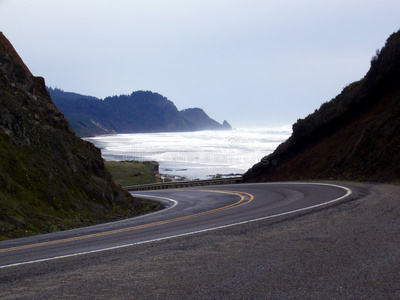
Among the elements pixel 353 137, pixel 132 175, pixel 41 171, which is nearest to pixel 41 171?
pixel 41 171

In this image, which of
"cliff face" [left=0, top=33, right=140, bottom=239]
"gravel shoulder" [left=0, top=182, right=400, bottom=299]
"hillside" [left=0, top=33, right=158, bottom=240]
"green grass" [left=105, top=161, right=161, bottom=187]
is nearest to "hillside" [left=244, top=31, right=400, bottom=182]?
"gravel shoulder" [left=0, top=182, right=400, bottom=299]

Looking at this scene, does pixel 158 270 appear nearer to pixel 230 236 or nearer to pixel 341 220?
pixel 230 236

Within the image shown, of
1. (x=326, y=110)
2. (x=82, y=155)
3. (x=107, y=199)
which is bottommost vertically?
(x=107, y=199)

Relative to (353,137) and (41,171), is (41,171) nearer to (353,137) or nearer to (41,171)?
(41,171)

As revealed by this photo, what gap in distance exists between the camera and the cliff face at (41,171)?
13.5 m

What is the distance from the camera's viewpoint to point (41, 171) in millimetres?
16344

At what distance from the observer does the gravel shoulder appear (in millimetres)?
4816

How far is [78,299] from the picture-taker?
470 cm

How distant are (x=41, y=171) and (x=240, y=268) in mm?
13130

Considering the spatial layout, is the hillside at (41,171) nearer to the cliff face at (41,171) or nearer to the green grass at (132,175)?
the cliff face at (41,171)

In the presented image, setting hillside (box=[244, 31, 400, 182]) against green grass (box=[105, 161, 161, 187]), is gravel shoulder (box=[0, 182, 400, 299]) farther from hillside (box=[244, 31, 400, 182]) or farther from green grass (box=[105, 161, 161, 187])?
green grass (box=[105, 161, 161, 187])

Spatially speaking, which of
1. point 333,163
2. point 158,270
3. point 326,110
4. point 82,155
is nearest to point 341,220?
point 158,270

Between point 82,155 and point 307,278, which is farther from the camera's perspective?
point 82,155

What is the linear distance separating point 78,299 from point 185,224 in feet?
18.1
